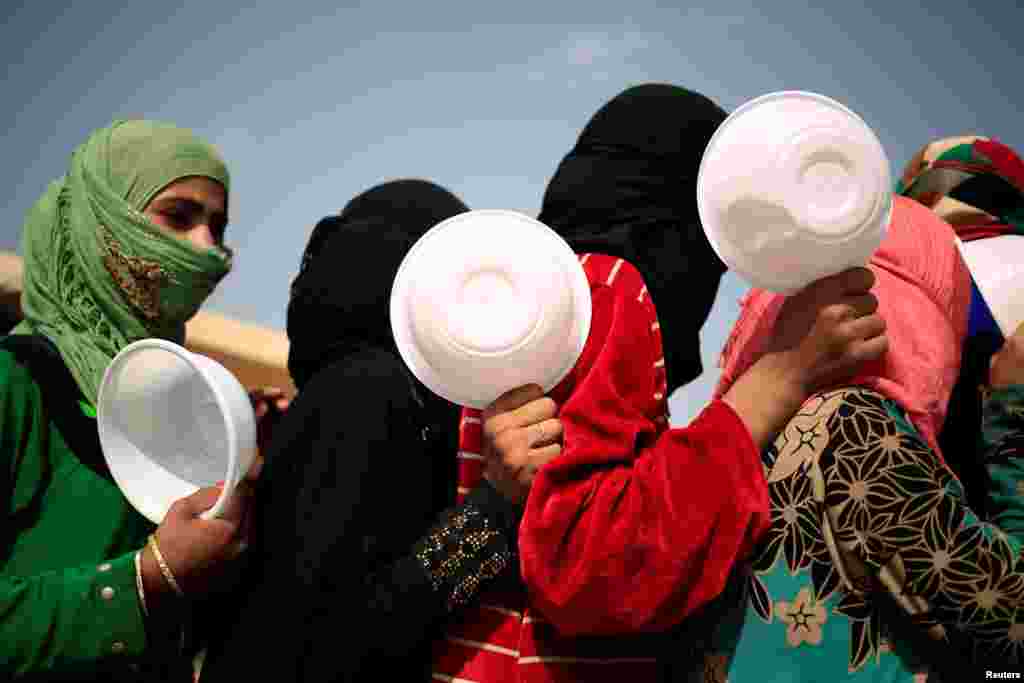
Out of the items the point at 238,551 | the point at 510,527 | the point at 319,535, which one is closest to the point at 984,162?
the point at 510,527

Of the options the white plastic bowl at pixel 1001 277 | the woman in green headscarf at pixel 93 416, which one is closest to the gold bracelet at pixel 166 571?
the woman in green headscarf at pixel 93 416

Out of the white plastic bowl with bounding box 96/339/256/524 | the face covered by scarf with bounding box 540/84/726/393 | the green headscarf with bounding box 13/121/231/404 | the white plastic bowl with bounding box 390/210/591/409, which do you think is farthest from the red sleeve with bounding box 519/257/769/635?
the green headscarf with bounding box 13/121/231/404

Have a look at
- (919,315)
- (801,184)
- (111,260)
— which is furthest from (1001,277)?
(111,260)

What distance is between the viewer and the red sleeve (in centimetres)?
114

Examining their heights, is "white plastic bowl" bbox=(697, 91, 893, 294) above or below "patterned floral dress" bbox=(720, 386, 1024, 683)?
above

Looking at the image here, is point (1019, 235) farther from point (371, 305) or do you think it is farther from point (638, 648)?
point (371, 305)

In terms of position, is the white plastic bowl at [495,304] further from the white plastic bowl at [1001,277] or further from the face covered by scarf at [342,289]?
the white plastic bowl at [1001,277]

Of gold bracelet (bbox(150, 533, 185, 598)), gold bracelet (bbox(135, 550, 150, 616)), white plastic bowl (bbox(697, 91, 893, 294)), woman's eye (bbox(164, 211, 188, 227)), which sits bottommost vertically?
gold bracelet (bbox(135, 550, 150, 616))

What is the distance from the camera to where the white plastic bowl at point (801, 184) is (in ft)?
3.70

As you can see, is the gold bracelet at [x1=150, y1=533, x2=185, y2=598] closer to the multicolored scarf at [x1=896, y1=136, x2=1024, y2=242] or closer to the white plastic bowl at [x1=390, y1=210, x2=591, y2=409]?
the white plastic bowl at [x1=390, y1=210, x2=591, y2=409]

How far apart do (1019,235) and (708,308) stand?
0.58 metres

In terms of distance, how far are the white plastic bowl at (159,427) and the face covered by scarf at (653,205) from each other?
2.42 feet

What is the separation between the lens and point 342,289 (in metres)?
1.83

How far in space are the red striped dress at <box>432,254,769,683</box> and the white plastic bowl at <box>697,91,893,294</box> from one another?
0.25 meters
